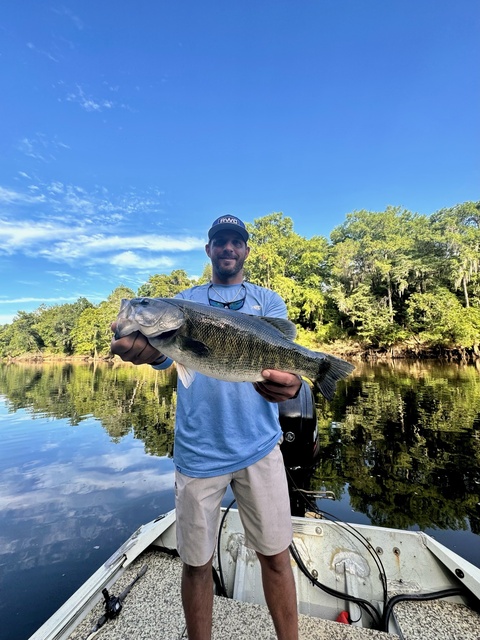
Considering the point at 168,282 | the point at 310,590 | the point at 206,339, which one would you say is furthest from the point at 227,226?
the point at 168,282

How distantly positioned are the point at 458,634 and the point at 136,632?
2.37m

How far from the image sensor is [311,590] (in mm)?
2971

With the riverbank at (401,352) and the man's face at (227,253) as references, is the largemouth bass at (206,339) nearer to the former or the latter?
the man's face at (227,253)

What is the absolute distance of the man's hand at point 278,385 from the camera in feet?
6.55

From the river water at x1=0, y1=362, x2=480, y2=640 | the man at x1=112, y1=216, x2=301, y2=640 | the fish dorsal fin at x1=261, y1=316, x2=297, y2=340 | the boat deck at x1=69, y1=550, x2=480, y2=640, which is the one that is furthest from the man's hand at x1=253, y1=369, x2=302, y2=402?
the river water at x1=0, y1=362, x2=480, y2=640

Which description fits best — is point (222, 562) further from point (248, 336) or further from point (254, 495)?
point (248, 336)

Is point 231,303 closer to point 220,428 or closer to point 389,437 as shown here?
point 220,428

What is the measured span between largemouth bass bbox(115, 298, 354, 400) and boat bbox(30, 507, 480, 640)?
6.25ft

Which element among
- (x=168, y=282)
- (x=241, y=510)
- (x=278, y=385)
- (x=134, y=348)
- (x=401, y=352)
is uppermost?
(x=168, y=282)

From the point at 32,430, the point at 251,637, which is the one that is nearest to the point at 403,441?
the point at 251,637

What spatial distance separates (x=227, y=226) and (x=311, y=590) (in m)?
3.36

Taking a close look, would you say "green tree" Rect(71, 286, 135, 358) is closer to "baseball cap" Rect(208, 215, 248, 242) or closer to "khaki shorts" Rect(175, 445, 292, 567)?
"baseball cap" Rect(208, 215, 248, 242)

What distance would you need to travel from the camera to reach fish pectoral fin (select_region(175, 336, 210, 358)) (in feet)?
6.61

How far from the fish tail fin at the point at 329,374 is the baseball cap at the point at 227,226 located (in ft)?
4.30
